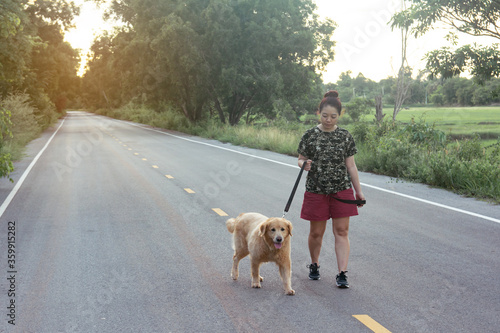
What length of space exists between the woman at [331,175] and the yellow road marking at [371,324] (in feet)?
2.35

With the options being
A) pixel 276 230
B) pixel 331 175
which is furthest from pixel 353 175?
pixel 276 230

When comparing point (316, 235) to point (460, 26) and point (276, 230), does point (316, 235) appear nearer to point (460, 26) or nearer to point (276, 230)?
point (276, 230)

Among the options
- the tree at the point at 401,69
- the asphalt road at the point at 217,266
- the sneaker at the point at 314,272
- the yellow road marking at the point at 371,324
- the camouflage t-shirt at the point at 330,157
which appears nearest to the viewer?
the yellow road marking at the point at 371,324

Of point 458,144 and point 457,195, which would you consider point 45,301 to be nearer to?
point 457,195

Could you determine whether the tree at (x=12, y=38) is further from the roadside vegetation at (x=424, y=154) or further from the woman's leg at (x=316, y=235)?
the roadside vegetation at (x=424, y=154)

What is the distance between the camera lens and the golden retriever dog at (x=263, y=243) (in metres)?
4.67

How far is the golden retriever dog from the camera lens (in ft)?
15.3

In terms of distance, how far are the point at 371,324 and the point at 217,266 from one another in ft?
7.20

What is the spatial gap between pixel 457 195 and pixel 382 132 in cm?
714

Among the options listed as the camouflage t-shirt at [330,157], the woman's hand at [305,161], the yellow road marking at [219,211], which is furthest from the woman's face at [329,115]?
the yellow road marking at [219,211]

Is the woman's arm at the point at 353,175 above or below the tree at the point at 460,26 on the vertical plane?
below

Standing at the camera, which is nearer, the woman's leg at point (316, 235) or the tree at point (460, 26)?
the woman's leg at point (316, 235)

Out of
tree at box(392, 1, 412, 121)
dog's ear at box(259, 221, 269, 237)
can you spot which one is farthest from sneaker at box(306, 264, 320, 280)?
tree at box(392, 1, 412, 121)

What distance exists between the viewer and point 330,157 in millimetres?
5070
